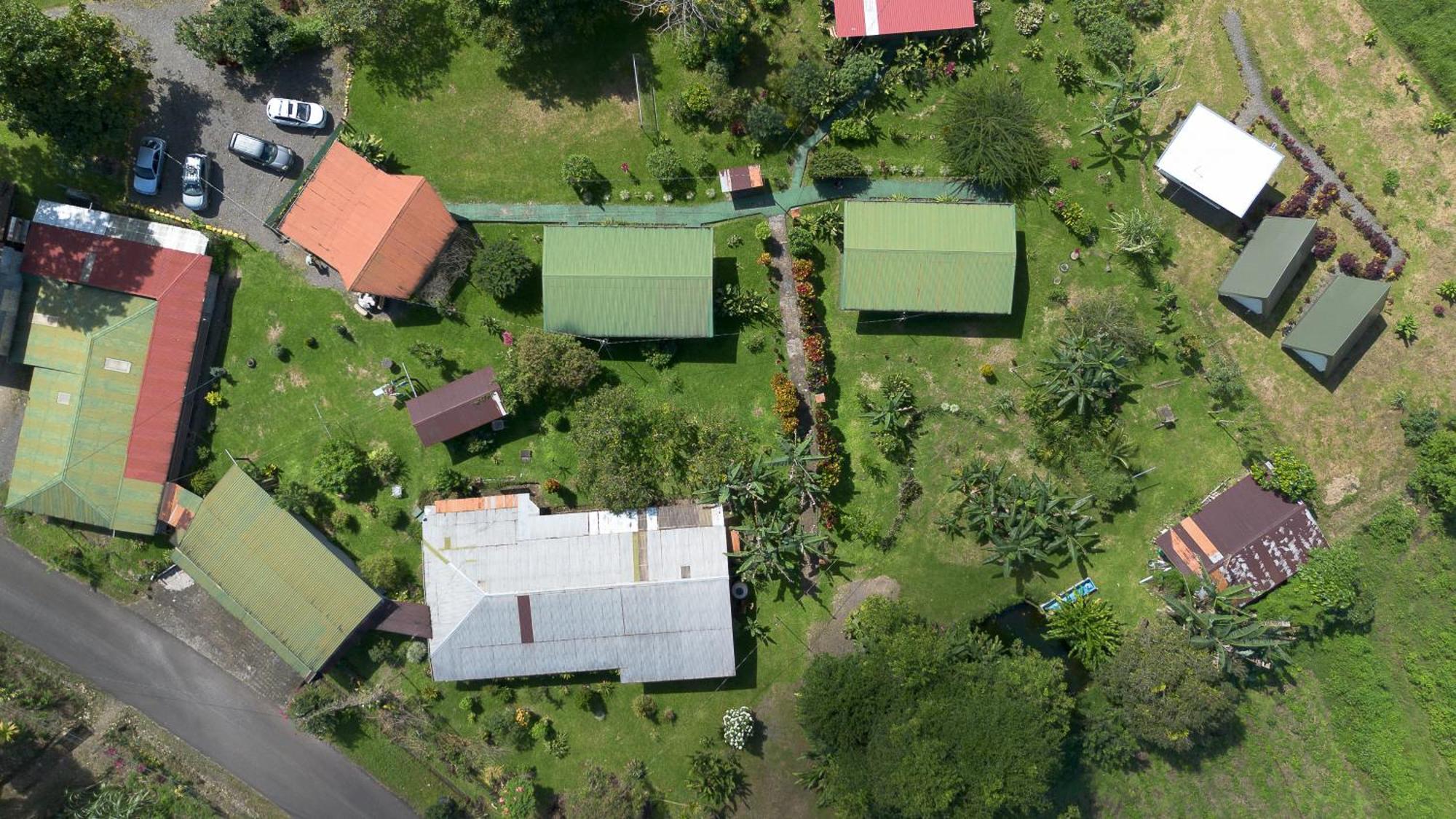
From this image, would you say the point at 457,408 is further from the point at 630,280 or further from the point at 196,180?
the point at 196,180

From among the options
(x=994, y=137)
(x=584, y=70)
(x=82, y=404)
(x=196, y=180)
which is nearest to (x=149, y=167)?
(x=196, y=180)

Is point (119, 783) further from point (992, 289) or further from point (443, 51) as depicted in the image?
point (992, 289)

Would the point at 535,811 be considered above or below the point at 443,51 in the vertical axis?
below

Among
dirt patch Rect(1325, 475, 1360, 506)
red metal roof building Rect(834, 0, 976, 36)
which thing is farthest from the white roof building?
dirt patch Rect(1325, 475, 1360, 506)

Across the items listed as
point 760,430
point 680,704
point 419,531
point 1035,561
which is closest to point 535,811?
point 680,704

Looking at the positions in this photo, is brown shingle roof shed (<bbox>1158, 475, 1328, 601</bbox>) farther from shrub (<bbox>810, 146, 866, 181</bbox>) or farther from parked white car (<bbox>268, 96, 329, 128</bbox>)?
parked white car (<bbox>268, 96, 329, 128</bbox>)

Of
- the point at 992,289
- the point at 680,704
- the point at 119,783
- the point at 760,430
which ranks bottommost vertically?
the point at 119,783

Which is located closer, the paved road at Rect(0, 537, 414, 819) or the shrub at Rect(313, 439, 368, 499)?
the shrub at Rect(313, 439, 368, 499)
